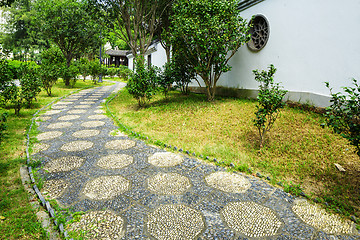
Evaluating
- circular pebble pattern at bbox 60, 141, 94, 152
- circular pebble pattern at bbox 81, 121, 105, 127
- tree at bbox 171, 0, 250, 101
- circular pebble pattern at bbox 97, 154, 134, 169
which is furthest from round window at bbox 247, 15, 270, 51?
circular pebble pattern at bbox 60, 141, 94, 152

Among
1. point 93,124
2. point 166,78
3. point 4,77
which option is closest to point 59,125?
point 93,124

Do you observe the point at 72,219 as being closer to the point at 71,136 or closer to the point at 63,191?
the point at 63,191

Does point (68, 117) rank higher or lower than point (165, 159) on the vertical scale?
higher

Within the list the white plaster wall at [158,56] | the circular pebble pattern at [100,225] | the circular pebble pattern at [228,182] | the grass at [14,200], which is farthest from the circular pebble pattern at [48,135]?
the white plaster wall at [158,56]

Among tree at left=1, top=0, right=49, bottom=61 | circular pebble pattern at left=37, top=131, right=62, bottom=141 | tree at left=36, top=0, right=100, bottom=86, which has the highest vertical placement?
tree at left=1, top=0, right=49, bottom=61

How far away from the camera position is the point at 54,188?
272 cm

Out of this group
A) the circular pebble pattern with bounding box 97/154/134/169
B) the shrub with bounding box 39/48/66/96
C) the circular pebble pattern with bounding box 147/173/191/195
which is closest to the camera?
the circular pebble pattern with bounding box 147/173/191/195

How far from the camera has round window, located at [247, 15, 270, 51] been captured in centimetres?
694

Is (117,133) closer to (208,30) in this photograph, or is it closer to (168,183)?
(168,183)

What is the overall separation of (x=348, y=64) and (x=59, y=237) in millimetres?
6083

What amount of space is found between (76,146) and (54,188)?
5.47 ft

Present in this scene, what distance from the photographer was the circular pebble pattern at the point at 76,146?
13.5ft

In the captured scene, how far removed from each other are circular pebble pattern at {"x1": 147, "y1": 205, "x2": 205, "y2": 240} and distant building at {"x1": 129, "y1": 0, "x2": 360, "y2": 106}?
4.68 meters

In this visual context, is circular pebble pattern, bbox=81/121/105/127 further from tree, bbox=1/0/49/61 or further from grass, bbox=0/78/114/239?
tree, bbox=1/0/49/61
